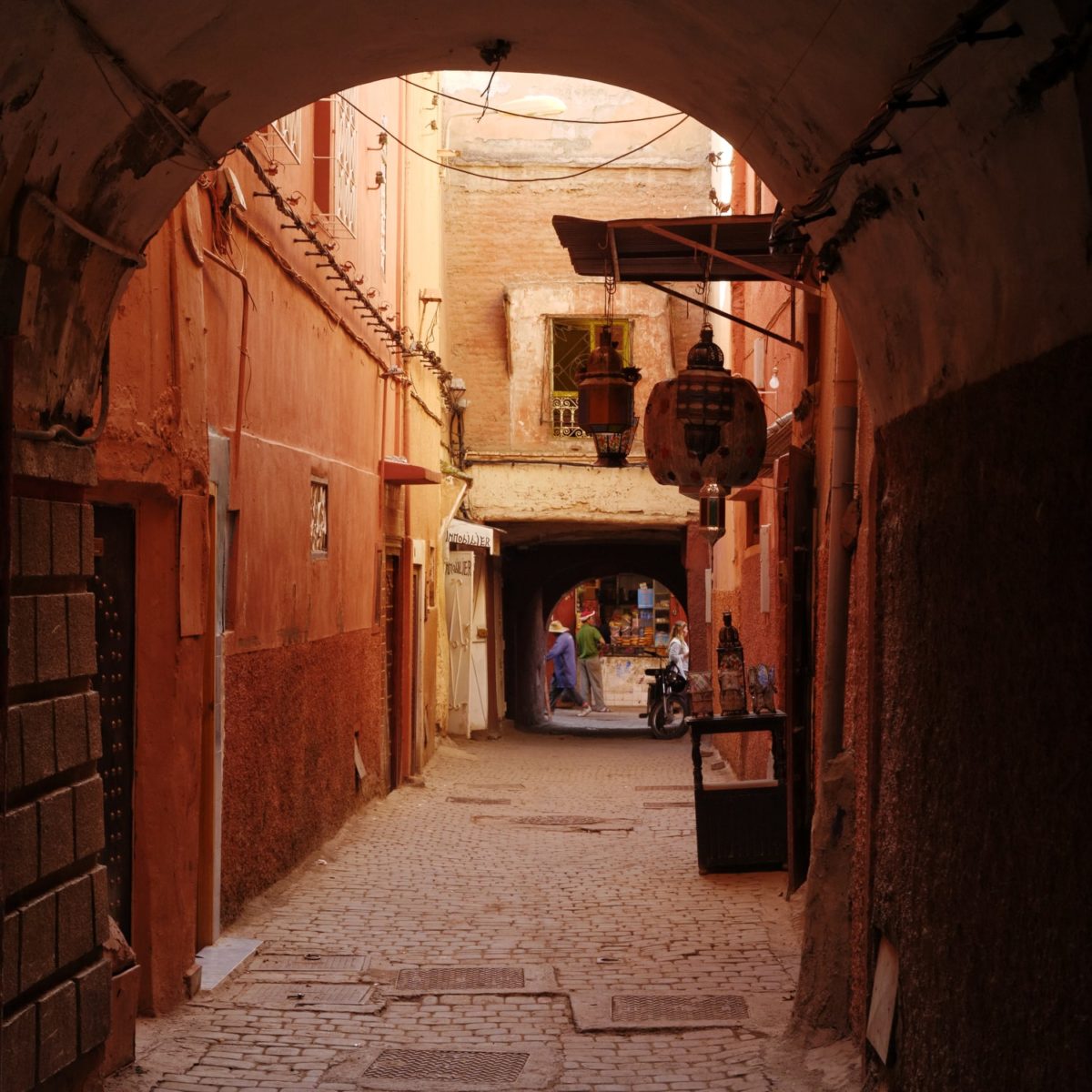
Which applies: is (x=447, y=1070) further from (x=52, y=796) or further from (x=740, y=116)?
(x=740, y=116)

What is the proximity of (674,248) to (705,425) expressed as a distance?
3.81ft

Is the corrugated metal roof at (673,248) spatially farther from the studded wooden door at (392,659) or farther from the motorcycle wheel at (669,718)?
the motorcycle wheel at (669,718)

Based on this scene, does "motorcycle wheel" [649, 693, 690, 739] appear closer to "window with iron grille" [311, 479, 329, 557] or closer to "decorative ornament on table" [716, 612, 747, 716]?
"window with iron grille" [311, 479, 329, 557]

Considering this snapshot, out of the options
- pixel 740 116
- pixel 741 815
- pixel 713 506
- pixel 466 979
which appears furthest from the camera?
pixel 713 506

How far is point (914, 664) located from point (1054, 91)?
202 centimetres

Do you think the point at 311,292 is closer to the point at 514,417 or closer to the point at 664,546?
the point at 514,417

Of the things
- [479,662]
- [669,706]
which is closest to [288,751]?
[479,662]

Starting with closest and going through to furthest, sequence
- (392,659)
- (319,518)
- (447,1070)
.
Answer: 1. (447,1070)
2. (319,518)
3. (392,659)

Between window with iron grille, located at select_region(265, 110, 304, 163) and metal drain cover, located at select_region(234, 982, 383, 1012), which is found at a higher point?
window with iron grille, located at select_region(265, 110, 304, 163)

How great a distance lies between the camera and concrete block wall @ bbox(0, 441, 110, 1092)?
13.6ft

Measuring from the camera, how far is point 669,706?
2150 centimetres

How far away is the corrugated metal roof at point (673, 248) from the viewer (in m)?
7.63

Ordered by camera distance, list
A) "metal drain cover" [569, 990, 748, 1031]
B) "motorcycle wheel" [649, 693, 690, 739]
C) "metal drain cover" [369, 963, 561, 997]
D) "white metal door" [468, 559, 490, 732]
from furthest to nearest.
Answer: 1. "motorcycle wheel" [649, 693, 690, 739]
2. "white metal door" [468, 559, 490, 732]
3. "metal drain cover" [369, 963, 561, 997]
4. "metal drain cover" [569, 990, 748, 1031]

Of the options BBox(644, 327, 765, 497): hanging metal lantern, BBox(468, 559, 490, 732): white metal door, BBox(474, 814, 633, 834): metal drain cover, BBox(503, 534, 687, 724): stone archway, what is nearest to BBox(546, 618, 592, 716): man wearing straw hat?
BBox(503, 534, 687, 724): stone archway
